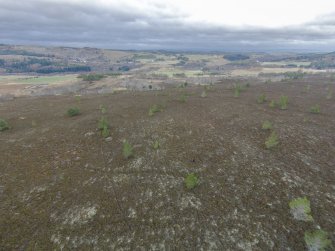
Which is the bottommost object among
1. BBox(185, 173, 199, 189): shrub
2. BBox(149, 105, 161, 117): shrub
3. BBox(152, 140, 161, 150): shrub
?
BBox(149, 105, 161, 117): shrub

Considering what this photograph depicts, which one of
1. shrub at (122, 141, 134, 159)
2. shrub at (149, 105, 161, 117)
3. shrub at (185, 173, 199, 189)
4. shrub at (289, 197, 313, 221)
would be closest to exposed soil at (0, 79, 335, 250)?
shrub at (289, 197, 313, 221)

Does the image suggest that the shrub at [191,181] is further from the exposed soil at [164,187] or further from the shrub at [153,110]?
the shrub at [153,110]

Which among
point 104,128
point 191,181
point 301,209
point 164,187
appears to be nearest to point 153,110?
point 104,128

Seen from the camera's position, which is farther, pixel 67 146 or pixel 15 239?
pixel 67 146

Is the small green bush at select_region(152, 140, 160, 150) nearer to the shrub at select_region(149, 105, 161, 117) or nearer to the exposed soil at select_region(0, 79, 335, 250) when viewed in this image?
the exposed soil at select_region(0, 79, 335, 250)

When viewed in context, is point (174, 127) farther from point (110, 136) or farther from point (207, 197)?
point (207, 197)

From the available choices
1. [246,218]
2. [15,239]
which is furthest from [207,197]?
[15,239]
